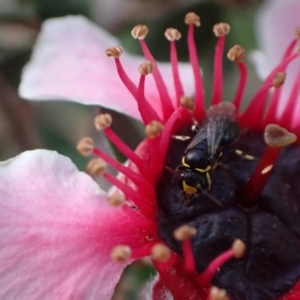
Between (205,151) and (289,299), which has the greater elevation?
(205,151)

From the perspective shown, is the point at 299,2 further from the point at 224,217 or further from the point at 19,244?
the point at 19,244

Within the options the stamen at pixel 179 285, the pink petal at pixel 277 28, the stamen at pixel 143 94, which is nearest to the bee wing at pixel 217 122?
the stamen at pixel 143 94

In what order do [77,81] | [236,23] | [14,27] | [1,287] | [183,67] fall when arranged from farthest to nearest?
1. [236,23]
2. [14,27]
3. [183,67]
4. [77,81]
5. [1,287]

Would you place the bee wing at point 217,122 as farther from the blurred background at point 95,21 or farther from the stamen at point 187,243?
the blurred background at point 95,21

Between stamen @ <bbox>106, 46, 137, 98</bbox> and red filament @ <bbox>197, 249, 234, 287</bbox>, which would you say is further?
stamen @ <bbox>106, 46, 137, 98</bbox>

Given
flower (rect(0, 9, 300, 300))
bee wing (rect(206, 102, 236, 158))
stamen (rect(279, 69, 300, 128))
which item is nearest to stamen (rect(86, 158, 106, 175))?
flower (rect(0, 9, 300, 300))

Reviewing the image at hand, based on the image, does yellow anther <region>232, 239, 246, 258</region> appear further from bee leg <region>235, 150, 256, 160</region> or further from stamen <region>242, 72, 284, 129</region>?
stamen <region>242, 72, 284, 129</region>

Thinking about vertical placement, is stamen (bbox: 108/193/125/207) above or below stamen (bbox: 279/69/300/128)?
below

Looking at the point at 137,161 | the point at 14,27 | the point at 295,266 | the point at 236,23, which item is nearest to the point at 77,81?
the point at 137,161
